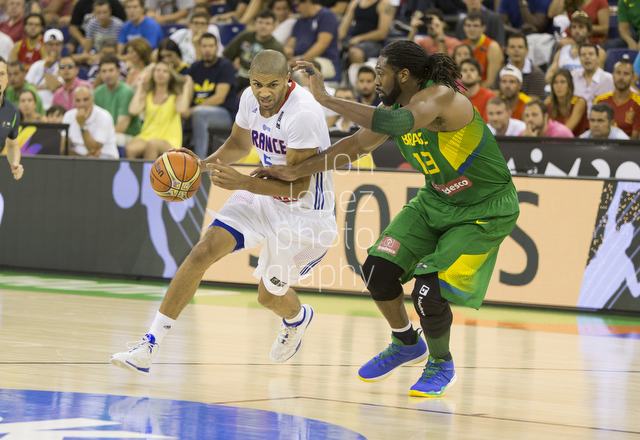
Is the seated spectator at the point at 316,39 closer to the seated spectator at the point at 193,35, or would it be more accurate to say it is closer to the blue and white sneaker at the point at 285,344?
the seated spectator at the point at 193,35

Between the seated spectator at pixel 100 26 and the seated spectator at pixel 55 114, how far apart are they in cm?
330

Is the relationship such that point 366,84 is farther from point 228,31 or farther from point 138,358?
point 138,358

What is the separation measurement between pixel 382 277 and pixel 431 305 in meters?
0.35

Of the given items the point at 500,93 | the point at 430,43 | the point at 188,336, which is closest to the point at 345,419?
the point at 188,336

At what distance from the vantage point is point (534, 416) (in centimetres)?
436

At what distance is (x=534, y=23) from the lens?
13.5 m

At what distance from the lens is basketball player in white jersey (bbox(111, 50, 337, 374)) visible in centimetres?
495

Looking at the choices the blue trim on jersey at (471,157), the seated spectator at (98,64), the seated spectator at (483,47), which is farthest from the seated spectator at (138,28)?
the blue trim on jersey at (471,157)

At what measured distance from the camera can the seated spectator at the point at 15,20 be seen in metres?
16.8

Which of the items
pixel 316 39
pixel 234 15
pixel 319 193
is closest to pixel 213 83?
pixel 316 39

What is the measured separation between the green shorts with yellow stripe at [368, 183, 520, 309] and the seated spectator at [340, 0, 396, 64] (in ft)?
28.1

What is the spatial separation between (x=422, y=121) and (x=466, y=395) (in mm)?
1643

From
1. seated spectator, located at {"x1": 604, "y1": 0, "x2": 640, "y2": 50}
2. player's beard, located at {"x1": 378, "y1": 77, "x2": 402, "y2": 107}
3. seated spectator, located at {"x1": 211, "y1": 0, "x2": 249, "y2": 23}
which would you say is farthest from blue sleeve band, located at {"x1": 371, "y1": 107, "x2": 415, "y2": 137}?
seated spectator, located at {"x1": 211, "y1": 0, "x2": 249, "y2": 23}

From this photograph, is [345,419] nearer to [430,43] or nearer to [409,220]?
[409,220]
